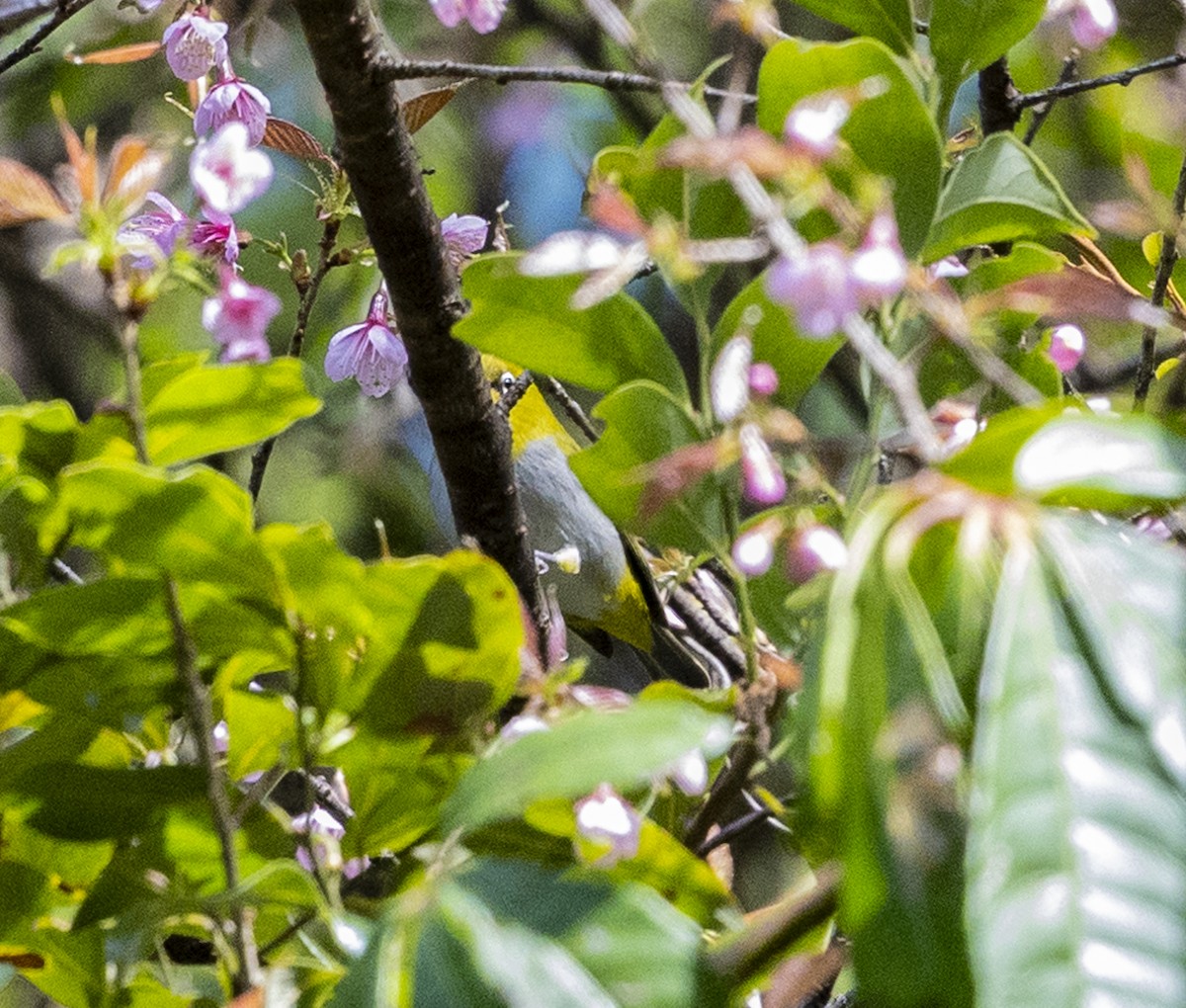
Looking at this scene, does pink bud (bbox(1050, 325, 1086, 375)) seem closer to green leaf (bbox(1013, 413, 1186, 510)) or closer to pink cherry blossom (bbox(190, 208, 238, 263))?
green leaf (bbox(1013, 413, 1186, 510))

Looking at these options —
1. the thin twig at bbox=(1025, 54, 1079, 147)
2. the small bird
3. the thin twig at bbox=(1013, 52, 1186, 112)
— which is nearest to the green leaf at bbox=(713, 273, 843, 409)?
the thin twig at bbox=(1013, 52, 1186, 112)

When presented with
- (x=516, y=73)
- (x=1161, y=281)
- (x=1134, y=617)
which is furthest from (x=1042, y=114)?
(x=1134, y=617)

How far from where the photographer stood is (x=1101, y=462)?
0.98 ft

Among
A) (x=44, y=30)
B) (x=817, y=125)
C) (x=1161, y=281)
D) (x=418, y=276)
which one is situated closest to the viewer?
(x=817, y=125)

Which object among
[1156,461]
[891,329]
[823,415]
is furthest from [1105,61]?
[1156,461]

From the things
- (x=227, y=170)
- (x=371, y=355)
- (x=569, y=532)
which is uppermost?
(x=227, y=170)

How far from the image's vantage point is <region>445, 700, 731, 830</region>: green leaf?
0.30 metres

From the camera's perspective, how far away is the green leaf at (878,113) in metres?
0.40

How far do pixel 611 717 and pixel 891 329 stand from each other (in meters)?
0.19

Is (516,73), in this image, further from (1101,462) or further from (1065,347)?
(1101,462)

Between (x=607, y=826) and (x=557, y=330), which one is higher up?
(x=557, y=330)

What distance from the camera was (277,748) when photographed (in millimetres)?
456

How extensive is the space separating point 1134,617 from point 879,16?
25 centimetres

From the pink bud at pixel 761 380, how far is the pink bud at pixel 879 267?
0.23ft
